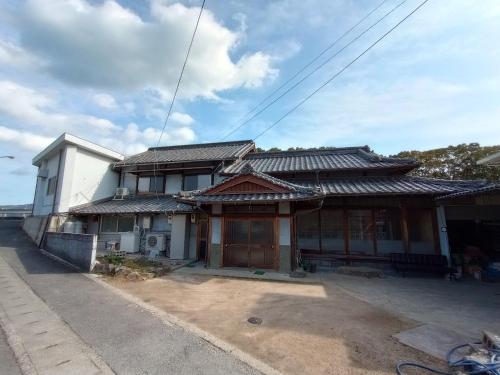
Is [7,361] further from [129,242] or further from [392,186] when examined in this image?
[392,186]

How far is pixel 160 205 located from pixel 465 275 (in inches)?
648

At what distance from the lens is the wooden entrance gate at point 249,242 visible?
1118 centimetres

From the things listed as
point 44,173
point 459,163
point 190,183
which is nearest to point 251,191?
point 190,183

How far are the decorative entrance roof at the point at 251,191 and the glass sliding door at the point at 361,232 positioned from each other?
147 inches

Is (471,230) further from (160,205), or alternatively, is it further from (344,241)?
(160,205)

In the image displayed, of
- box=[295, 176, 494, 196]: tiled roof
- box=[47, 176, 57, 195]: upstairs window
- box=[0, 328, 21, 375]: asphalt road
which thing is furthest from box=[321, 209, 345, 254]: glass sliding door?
box=[47, 176, 57, 195]: upstairs window

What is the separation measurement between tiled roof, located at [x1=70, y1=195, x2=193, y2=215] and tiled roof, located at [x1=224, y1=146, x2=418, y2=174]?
3866 mm

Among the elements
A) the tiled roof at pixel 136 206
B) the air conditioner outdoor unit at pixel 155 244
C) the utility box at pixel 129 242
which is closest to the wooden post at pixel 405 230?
the tiled roof at pixel 136 206

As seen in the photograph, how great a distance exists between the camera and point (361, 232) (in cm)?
1251

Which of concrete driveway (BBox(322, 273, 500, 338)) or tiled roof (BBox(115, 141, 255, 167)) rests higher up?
tiled roof (BBox(115, 141, 255, 167))

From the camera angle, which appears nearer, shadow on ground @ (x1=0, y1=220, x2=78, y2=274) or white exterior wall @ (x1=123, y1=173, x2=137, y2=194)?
shadow on ground @ (x1=0, y1=220, x2=78, y2=274)

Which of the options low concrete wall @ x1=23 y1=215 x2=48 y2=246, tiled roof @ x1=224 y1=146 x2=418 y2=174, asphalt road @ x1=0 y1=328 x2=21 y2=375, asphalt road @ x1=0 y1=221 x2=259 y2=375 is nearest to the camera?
asphalt road @ x1=0 y1=328 x2=21 y2=375

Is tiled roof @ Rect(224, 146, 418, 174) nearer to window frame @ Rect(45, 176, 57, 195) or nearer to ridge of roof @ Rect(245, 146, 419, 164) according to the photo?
ridge of roof @ Rect(245, 146, 419, 164)

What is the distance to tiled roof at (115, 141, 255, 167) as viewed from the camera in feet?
57.9
